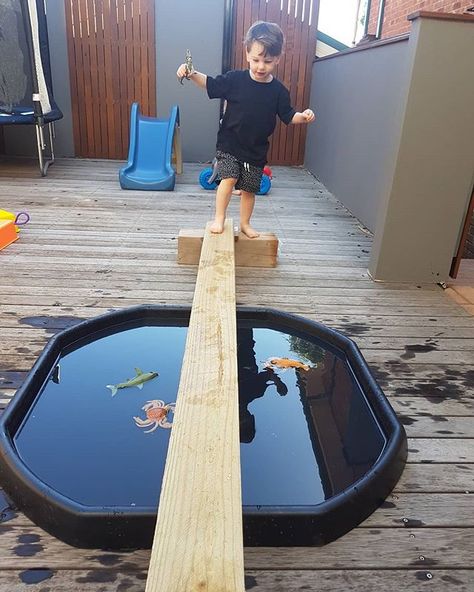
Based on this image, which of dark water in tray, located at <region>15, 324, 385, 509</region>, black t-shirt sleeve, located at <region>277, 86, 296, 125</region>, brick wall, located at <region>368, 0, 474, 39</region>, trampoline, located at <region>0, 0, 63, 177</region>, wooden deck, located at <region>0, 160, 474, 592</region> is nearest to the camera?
wooden deck, located at <region>0, 160, 474, 592</region>

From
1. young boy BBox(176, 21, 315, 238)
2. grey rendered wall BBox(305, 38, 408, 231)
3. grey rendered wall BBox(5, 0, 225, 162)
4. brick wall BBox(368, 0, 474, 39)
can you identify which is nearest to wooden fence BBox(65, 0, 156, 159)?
grey rendered wall BBox(5, 0, 225, 162)

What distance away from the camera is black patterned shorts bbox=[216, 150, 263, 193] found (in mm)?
3154

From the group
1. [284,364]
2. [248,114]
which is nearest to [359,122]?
[248,114]

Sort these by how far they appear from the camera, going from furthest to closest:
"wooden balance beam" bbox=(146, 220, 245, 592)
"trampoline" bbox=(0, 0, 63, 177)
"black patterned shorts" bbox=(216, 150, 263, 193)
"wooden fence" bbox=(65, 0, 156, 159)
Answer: "wooden fence" bbox=(65, 0, 156, 159), "trampoline" bbox=(0, 0, 63, 177), "black patterned shorts" bbox=(216, 150, 263, 193), "wooden balance beam" bbox=(146, 220, 245, 592)

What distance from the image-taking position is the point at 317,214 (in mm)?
4641

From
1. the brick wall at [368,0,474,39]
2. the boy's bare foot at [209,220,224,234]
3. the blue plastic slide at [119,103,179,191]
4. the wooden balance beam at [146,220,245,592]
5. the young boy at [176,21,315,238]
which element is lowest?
the blue plastic slide at [119,103,179,191]

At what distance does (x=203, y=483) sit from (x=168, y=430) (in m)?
0.67

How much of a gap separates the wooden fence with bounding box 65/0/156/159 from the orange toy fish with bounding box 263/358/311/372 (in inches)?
234

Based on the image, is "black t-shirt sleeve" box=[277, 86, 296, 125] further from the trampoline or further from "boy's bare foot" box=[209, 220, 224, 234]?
the trampoline

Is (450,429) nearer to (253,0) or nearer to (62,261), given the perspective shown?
(62,261)

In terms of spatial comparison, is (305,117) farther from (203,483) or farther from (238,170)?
(203,483)

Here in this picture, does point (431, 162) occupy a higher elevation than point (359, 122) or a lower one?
higher

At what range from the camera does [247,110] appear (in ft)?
9.84

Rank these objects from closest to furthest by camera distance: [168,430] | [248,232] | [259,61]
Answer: [168,430] → [259,61] → [248,232]
